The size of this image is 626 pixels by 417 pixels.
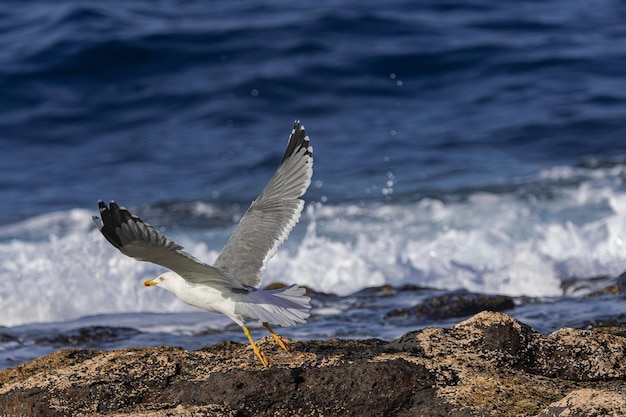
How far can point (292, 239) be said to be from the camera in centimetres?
1086

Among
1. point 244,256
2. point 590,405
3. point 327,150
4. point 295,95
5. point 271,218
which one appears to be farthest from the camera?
point 295,95

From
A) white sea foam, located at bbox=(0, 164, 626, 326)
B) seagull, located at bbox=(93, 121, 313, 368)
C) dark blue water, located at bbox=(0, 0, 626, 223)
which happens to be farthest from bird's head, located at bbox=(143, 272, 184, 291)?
dark blue water, located at bbox=(0, 0, 626, 223)

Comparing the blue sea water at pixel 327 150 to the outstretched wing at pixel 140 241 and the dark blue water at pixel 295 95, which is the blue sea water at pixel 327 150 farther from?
the outstretched wing at pixel 140 241

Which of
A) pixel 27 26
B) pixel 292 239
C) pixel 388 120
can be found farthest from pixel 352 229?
pixel 27 26

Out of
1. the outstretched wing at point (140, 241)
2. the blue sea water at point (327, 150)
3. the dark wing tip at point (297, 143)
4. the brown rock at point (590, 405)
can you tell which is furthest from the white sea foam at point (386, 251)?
the brown rock at point (590, 405)

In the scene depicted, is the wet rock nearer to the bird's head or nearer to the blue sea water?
the blue sea water

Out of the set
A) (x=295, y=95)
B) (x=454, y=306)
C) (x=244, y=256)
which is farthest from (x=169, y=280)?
(x=295, y=95)

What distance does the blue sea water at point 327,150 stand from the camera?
888 centimetres

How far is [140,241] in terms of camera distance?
395cm

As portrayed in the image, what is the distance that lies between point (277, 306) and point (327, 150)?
967 cm

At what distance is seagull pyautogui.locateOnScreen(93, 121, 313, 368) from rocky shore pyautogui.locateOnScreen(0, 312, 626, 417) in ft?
0.64

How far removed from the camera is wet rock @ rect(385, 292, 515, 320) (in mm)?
6896

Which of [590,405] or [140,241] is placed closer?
[590,405]

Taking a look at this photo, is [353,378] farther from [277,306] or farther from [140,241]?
[140,241]
